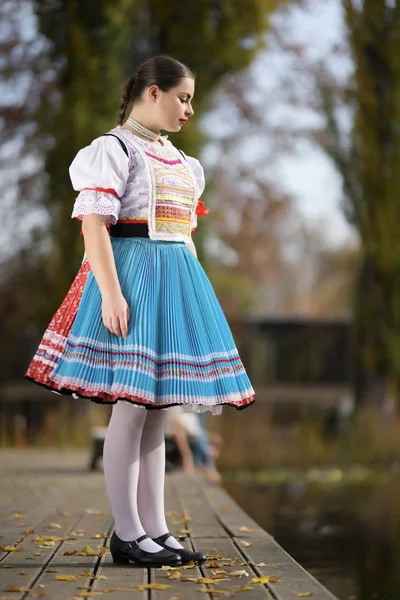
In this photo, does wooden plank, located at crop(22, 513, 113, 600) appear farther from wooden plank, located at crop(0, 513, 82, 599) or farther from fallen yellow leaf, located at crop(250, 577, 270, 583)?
fallen yellow leaf, located at crop(250, 577, 270, 583)

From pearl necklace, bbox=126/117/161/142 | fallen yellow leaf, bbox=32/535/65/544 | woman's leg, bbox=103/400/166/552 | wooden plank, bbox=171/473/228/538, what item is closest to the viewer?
woman's leg, bbox=103/400/166/552

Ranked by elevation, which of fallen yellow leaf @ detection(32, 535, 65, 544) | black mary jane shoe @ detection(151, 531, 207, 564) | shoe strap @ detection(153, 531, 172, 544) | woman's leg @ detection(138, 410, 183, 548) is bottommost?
fallen yellow leaf @ detection(32, 535, 65, 544)

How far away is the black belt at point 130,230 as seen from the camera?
11.8ft

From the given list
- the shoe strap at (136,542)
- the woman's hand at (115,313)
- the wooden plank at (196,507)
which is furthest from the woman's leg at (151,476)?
the wooden plank at (196,507)

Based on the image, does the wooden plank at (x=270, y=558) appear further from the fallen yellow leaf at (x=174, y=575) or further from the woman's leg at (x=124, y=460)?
the woman's leg at (x=124, y=460)

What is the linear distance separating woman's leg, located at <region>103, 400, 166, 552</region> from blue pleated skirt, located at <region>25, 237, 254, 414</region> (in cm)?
10

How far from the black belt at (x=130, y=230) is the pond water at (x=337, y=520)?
1813 millimetres

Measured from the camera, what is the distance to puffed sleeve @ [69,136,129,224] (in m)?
3.46

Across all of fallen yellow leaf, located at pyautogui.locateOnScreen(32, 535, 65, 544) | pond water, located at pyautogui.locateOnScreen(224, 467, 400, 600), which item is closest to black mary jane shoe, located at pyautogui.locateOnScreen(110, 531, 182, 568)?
fallen yellow leaf, located at pyautogui.locateOnScreen(32, 535, 65, 544)

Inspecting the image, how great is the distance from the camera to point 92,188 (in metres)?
3.48

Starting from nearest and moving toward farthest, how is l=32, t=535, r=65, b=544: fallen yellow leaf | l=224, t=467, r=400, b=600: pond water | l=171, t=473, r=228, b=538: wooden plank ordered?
l=32, t=535, r=65, b=544: fallen yellow leaf
l=171, t=473, r=228, b=538: wooden plank
l=224, t=467, r=400, b=600: pond water

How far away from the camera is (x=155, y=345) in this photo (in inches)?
136

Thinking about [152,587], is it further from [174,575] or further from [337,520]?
[337,520]

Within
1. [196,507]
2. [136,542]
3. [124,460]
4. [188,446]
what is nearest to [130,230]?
[124,460]
